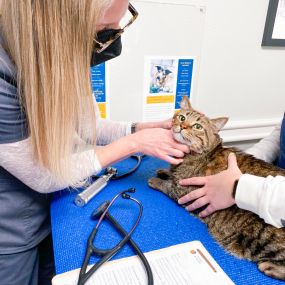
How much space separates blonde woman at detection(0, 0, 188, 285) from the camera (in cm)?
45

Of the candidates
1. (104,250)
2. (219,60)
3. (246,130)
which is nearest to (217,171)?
(104,250)

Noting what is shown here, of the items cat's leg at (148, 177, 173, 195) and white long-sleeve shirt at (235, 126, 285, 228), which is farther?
cat's leg at (148, 177, 173, 195)

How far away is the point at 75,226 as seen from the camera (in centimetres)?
62

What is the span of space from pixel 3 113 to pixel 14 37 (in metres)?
0.14

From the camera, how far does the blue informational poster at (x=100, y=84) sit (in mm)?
1127

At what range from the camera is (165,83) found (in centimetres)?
125

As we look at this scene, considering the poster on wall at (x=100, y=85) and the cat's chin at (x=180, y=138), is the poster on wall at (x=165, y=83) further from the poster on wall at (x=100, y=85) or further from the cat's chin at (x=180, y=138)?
the cat's chin at (x=180, y=138)

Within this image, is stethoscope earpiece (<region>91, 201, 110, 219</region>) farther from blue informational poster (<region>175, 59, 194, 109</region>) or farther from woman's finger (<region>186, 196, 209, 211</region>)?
blue informational poster (<region>175, 59, 194, 109</region>)

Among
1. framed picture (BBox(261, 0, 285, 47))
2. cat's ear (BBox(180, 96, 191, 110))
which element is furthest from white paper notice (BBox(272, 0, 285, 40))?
cat's ear (BBox(180, 96, 191, 110))

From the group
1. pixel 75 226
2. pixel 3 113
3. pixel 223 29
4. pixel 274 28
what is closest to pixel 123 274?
pixel 75 226

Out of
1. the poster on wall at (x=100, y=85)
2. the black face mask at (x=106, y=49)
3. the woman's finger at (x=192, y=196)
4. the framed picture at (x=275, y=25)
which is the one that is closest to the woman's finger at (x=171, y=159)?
the woman's finger at (x=192, y=196)

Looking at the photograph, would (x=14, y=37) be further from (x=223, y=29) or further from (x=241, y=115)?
(x=241, y=115)

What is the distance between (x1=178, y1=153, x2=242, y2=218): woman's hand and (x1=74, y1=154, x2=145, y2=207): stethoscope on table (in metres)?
0.22

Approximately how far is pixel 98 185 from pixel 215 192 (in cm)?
33
